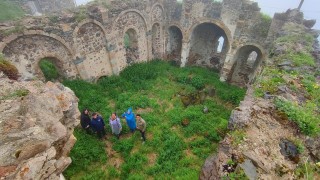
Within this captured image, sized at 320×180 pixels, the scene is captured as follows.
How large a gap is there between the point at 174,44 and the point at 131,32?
4.20 m

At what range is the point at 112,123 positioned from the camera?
836cm

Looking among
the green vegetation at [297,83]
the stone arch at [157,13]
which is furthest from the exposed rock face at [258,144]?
the stone arch at [157,13]

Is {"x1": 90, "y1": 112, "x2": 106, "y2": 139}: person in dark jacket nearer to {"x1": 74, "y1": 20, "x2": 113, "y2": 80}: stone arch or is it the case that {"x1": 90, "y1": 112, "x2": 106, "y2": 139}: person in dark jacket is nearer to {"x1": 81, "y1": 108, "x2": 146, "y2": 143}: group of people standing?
{"x1": 81, "y1": 108, "x2": 146, "y2": 143}: group of people standing

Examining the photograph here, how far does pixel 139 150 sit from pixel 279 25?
31.1ft

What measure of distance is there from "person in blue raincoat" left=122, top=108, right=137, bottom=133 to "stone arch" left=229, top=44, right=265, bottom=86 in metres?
8.28

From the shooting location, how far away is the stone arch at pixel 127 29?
12.7 metres

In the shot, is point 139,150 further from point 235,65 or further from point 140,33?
point 235,65

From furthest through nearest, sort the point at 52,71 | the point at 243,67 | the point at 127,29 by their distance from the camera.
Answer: the point at 243,67
the point at 127,29
the point at 52,71

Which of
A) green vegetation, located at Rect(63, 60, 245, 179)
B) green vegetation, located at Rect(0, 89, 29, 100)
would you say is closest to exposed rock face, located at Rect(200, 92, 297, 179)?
green vegetation, located at Rect(63, 60, 245, 179)

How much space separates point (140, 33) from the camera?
14156 mm

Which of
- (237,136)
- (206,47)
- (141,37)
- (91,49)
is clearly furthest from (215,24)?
(237,136)

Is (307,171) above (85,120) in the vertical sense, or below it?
above

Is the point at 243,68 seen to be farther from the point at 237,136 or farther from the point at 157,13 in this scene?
the point at 237,136

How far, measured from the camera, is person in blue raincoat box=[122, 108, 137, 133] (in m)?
8.44
